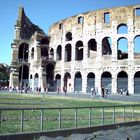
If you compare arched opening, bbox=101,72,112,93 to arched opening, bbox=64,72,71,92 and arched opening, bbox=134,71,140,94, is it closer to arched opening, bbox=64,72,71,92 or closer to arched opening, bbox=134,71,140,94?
arched opening, bbox=134,71,140,94

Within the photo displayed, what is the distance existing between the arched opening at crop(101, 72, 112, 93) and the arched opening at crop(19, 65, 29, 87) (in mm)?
14283

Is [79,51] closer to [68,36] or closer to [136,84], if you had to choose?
[68,36]

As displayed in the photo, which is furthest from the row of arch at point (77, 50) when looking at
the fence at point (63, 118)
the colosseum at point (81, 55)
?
the fence at point (63, 118)

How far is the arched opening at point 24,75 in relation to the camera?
51944 millimetres

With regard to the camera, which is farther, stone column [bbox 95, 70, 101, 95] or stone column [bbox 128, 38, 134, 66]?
stone column [bbox 95, 70, 101, 95]

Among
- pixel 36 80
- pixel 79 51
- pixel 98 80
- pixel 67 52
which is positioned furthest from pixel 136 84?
pixel 36 80

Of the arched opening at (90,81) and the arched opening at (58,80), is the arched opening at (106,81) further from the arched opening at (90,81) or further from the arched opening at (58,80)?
the arched opening at (58,80)

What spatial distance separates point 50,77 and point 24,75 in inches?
257

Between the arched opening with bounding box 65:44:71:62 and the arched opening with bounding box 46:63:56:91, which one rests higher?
the arched opening with bounding box 65:44:71:62

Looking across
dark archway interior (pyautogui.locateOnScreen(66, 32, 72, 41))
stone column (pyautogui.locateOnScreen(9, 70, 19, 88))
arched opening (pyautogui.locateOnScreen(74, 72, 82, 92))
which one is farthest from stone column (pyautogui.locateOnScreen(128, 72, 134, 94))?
stone column (pyautogui.locateOnScreen(9, 70, 19, 88))

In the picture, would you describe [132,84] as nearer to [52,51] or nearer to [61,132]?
[52,51]

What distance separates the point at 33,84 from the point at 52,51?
5.92 m

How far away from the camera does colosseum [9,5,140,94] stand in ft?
134

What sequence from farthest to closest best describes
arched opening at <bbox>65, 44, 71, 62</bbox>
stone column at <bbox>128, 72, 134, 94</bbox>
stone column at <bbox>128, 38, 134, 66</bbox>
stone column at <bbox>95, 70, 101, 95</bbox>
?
arched opening at <bbox>65, 44, 71, 62</bbox> → stone column at <bbox>95, 70, 101, 95</bbox> → stone column at <bbox>128, 38, 134, 66</bbox> → stone column at <bbox>128, 72, 134, 94</bbox>
